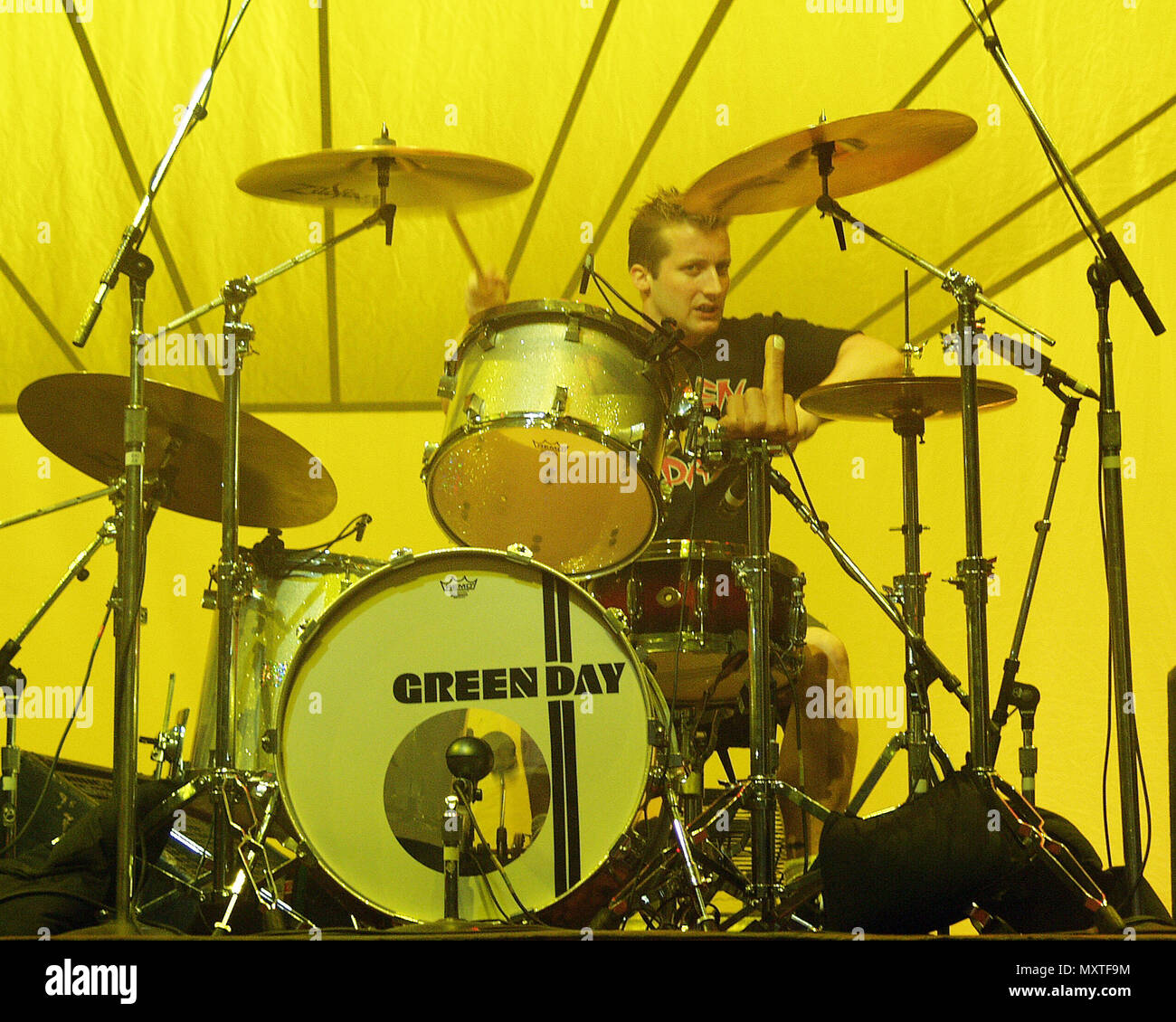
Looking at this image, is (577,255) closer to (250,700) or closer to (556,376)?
(556,376)

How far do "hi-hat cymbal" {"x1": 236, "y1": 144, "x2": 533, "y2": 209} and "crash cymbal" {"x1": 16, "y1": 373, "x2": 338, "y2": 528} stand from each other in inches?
18.6

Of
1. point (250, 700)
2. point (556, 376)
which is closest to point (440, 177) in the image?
point (556, 376)

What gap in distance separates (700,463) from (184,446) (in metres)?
1.06

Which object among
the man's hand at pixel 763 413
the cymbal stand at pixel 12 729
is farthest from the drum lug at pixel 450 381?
the cymbal stand at pixel 12 729

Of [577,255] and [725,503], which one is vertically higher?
[577,255]

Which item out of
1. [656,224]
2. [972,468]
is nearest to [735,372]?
[656,224]

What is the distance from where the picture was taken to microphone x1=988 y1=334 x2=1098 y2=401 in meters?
2.30

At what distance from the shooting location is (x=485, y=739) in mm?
2250

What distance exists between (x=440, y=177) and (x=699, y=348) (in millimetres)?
1050

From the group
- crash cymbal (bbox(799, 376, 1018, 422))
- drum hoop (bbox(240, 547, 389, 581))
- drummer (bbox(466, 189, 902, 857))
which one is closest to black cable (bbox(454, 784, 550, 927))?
drum hoop (bbox(240, 547, 389, 581))

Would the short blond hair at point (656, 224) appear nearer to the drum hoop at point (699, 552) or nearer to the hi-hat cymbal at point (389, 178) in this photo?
the hi-hat cymbal at point (389, 178)

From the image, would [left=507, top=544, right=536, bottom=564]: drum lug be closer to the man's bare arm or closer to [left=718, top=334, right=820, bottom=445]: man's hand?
[left=718, top=334, right=820, bottom=445]: man's hand

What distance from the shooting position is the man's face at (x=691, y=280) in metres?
3.28
